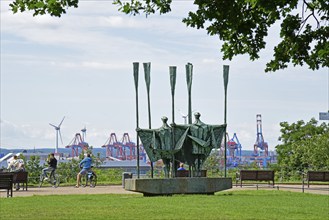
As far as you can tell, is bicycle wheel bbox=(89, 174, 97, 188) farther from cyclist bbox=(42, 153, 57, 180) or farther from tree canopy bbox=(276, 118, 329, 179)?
tree canopy bbox=(276, 118, 329, 179)

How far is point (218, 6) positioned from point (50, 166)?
73.1ft

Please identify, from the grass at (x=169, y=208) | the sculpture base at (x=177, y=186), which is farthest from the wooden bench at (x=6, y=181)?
the sculpture base at (x=177, y=186)

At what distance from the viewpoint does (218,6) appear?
521 inches

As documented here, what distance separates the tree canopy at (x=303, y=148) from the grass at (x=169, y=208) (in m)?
20.0

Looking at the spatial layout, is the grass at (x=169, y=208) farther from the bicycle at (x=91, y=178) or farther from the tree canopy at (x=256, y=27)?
the bicycle at (x=91, y=178)

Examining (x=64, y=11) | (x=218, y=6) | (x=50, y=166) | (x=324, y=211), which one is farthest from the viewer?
(x=50, y=166)

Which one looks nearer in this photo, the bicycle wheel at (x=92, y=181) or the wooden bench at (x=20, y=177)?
the wooden bench at (x=20, y=177)

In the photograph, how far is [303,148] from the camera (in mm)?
54844

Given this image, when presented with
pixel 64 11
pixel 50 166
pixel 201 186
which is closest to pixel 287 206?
pixel 201 186

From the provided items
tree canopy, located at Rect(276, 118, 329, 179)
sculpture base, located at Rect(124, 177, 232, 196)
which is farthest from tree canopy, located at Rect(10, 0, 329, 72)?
tree canopy, located at Rect(276, 118, 329, 179)

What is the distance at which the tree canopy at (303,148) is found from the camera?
164 feet

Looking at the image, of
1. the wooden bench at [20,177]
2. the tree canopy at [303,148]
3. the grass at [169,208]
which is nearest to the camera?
the grass at [169,208]

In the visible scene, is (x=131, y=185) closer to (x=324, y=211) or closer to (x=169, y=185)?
(x=169, y=185)

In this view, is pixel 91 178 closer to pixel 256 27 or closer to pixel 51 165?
pixel 51 165
